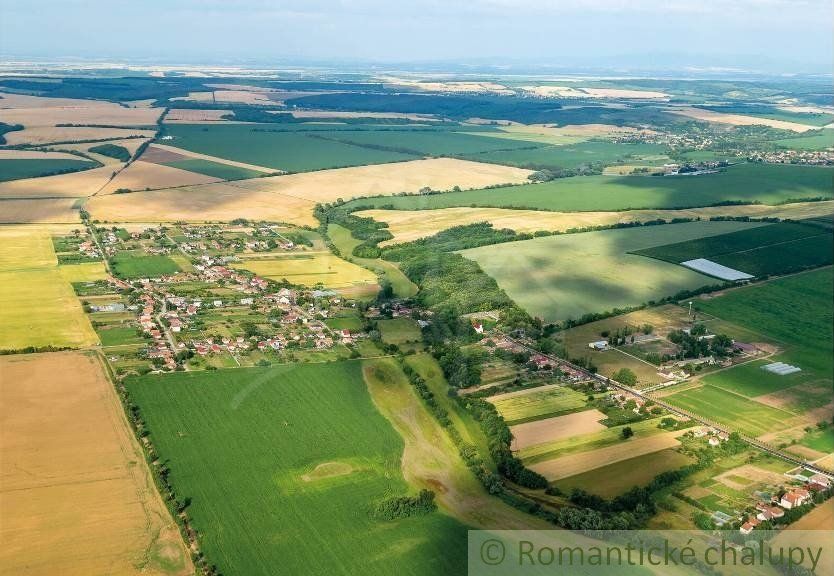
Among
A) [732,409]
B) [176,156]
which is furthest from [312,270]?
[176,156]

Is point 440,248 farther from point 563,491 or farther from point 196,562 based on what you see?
point 196,562

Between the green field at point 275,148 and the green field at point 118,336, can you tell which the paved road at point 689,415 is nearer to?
the green field at point 118,336

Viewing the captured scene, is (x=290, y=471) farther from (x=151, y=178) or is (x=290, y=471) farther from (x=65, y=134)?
(x=65, y=134)

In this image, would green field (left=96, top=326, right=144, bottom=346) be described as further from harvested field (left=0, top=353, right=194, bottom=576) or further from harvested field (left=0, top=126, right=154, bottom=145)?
harvested field (left=0, top=126, right=154, bottom=145)

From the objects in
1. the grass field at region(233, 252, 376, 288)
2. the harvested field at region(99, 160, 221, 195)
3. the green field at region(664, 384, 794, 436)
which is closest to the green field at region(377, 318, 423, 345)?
the grass field at region(233, 252, 376, 288)

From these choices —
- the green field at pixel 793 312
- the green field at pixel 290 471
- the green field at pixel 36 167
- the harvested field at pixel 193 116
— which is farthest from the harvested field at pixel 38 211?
the harvested field at pixel 193 116

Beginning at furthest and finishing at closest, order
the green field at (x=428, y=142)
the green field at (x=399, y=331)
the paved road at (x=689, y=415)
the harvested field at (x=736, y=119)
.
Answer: the harvested field at (x=736, y=119)
the green field at (x=428, y=142)
the green field at (x=399, y=331)
the paved road at (x=689, y=415)
